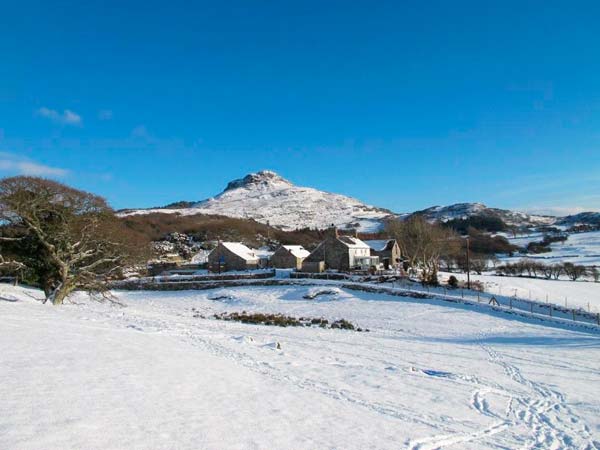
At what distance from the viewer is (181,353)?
43.7 ft

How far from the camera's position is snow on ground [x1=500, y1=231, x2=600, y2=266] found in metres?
93.0

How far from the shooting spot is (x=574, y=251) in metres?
112

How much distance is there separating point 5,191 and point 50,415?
22326mm

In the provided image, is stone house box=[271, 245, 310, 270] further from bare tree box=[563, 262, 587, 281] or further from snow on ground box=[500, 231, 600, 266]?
snow on ground box=[500, 231, 600, 266]

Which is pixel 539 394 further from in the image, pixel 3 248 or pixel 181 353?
pixel 3 248

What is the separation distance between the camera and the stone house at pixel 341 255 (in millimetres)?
57812

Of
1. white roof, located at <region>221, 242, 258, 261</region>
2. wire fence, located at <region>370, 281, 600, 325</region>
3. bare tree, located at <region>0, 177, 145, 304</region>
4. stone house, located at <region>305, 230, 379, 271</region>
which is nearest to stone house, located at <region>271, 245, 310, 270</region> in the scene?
stone house, located at <region>305, 230, 379, 271</region>

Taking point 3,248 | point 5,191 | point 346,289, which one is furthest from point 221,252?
point 5,191

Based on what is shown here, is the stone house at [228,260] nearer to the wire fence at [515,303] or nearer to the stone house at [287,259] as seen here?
the stone house at [287,259]

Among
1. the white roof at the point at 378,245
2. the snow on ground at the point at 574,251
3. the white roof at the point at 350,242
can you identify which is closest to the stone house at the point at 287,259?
the white roof at the point at 350,242

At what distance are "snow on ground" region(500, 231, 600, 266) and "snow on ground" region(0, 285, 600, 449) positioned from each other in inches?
3341

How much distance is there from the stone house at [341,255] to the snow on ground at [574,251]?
172 ft

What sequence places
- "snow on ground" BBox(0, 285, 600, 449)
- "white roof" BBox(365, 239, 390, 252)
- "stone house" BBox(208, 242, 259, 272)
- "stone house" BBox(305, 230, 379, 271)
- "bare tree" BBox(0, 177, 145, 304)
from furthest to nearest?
"white roof" BBox(365, 239, 390, 252) → "stone house" BBox(208, 242, 259, 272) → "stone house" BBox(305, 230, 379, 271) → "bare tree" BBox(0, 177, 145, 304) → "snow on ground" BBox(0, 285, 600, 449)

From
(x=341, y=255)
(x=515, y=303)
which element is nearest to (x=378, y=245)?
(x=341, y=255)
